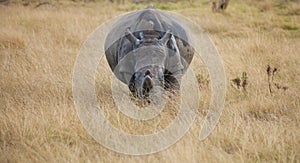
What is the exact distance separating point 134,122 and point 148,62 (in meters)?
0.68

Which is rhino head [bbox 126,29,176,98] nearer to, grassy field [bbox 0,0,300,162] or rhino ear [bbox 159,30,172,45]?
rhino ear [bbox 159,30,172,45]

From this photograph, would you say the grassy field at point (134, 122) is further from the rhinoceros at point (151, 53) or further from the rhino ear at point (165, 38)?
the rhino ear at point (165, 38)

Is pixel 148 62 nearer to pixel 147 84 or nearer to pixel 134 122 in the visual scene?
pixel 147 84

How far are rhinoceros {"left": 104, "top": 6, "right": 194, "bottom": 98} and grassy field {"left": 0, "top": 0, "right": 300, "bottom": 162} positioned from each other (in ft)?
1.50

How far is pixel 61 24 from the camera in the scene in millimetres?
11938

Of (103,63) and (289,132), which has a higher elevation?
(289,132)

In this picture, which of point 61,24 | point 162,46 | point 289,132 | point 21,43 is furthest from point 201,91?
point 61,24

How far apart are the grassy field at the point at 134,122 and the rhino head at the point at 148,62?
433mm

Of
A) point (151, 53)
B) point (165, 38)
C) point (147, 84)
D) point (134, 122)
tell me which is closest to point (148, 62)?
point (151, 53)

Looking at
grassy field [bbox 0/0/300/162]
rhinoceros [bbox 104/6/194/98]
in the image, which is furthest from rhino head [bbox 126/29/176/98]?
grassy field [bbox 0/0/300/162]

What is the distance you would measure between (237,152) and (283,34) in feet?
23.7

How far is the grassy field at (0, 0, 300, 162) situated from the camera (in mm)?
4309

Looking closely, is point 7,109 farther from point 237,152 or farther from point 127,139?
point 237,152

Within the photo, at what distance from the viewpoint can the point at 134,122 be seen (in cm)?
514
